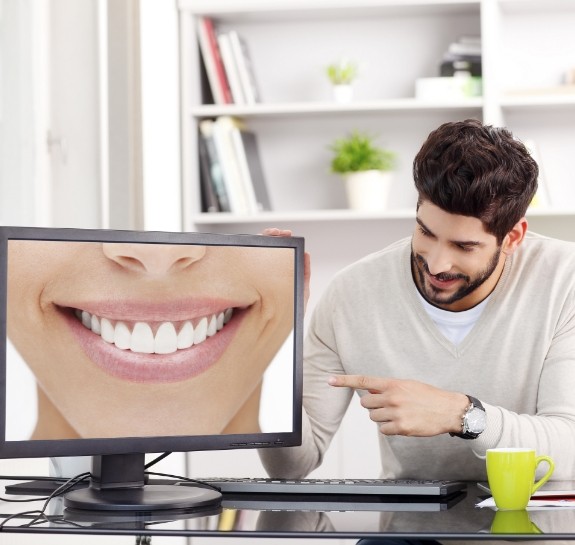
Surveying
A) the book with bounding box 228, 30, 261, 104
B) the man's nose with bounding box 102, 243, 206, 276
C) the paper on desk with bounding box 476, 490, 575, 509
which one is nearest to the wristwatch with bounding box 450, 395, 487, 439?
the paper on desk with bounding box 476, 490, 575, 509

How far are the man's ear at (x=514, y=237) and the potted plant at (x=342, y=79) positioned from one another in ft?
5.06

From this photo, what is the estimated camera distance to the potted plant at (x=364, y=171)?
10.8 feet

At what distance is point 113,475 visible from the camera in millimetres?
1402

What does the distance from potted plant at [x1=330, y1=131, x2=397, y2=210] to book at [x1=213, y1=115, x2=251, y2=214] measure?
0.32 meters

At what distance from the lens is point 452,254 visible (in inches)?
70.1

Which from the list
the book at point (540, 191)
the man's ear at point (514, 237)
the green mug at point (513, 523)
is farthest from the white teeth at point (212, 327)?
the book at point (540, 191)

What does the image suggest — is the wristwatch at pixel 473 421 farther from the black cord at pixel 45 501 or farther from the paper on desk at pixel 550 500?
the black cord at pixel 45 501

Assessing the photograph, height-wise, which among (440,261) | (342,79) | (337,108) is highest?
(342,79)

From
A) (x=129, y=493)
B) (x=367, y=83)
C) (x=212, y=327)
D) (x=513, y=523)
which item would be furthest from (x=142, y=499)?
(x=367, y=83)

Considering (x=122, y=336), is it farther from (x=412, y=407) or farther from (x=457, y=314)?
(x=457, y=314)

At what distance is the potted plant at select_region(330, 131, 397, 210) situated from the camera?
3.28 meters

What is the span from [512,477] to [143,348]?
0.52 meters

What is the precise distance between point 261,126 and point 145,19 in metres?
0.60

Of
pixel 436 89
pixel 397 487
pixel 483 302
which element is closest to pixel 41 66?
pixel 436 89
